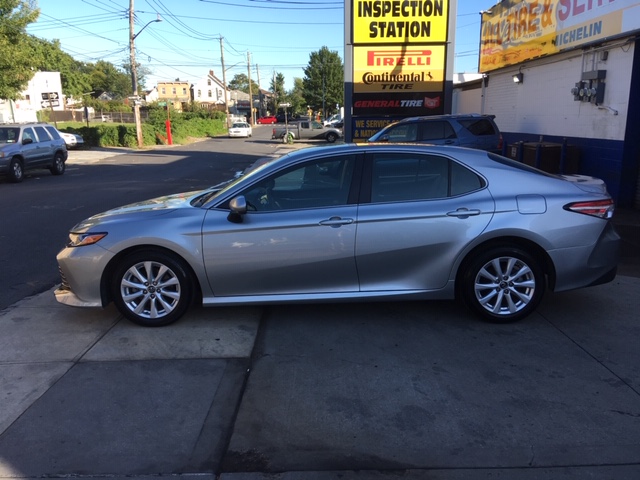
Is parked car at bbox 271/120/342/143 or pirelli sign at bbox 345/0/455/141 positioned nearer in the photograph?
pirelli sign at bbox 345/0/455/141

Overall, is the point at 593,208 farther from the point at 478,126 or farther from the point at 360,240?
the point at 478,126

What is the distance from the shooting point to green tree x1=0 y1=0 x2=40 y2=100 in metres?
20.6

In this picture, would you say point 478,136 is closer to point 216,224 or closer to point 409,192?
point 409,192

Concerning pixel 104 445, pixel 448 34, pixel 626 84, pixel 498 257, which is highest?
pixel 448 34

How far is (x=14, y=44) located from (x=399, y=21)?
51.9ft

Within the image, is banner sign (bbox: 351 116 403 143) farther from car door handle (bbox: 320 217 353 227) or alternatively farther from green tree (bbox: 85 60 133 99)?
green tree (bbox: 85 60 133 99)

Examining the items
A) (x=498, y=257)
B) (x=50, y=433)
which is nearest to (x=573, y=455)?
(x=498, y=257)

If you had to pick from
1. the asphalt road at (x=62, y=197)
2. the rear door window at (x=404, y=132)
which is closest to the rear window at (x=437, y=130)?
the rear door window at (x=404, y=132)

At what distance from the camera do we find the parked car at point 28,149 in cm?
1641

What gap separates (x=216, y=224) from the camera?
475 centimetres

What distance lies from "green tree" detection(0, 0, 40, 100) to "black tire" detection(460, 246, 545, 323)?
70.5 feet

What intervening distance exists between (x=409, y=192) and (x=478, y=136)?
8178 mm

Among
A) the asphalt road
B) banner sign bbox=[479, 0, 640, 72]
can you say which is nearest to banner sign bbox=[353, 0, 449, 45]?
banner sign bbox=[479, 0, 640, 72]

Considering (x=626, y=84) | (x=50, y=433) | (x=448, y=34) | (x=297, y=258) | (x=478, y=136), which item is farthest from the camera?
(x=448, y=34)
